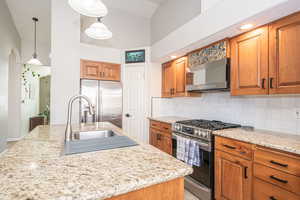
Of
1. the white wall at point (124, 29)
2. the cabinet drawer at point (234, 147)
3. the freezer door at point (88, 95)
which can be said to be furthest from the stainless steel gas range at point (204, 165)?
the white wall at point (124, 29)

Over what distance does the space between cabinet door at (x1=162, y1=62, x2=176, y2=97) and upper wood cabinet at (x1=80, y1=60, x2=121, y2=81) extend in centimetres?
103

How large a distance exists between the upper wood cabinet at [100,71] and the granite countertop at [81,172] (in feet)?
7.81

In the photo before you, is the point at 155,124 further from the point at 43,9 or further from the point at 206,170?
the point at 43,9

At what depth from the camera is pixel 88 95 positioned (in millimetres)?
3176

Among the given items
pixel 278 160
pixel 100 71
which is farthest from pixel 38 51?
pixel 278 160

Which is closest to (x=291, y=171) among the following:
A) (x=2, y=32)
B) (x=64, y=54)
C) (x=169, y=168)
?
(x=169, y=168)

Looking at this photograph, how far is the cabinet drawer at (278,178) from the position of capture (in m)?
1.20

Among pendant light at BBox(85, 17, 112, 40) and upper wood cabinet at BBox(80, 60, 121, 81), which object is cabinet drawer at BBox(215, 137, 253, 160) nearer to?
pendant light at BBox(85, 17, 112, 40)

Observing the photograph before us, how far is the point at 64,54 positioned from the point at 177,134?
251cm

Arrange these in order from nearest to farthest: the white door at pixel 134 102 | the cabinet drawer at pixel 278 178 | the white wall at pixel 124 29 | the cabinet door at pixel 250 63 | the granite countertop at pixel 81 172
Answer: the granite countertop at pixel 81 172, the cabinet drawer at pixel 278 178, the cabinet door at pixel 250 63, the white door at pixel 134 102, the white wall at pixel 124 29

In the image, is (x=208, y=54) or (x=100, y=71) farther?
(x=100, y=71)

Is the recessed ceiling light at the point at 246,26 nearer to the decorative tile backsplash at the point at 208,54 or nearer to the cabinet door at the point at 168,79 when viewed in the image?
the decorative tile backsplash at the point at 208,54

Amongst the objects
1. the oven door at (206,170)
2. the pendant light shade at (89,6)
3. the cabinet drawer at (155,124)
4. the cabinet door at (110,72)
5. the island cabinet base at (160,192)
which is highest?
the pendant light shade at (89,6)

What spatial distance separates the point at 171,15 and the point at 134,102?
2068mm
